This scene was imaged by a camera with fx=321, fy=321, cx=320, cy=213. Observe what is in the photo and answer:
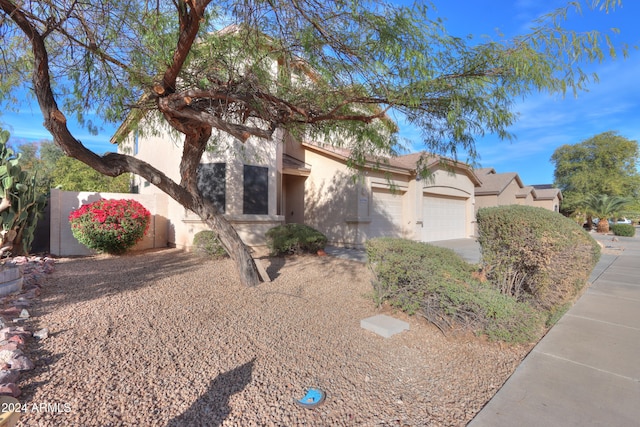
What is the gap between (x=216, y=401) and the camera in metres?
2.70

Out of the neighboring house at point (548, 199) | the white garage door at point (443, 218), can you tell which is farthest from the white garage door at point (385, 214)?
the neighboring house at point (548, 199)

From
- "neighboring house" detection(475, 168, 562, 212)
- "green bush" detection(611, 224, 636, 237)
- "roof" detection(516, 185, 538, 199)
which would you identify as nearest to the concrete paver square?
"neighboring house" detection(475, 168, 562, 212)

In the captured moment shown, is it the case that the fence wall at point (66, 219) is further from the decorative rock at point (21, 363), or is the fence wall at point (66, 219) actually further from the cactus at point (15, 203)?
the decorative rock at point (21, 363)

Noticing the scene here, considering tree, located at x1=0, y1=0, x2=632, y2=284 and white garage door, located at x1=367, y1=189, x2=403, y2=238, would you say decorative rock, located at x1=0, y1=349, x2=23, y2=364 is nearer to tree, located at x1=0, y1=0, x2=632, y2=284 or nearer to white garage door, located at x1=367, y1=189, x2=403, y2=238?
tree, located at x1=0, y1=0, x2=632, y2=284

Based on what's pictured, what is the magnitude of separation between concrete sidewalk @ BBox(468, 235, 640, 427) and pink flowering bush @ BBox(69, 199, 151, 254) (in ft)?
30.5

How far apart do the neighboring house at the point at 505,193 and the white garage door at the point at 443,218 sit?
2682 millimetres

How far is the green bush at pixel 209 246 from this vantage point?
27.4 ft

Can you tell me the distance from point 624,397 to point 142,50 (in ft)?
25.2

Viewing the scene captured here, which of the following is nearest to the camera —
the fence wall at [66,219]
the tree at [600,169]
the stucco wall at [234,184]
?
the fence wall at [66,219]

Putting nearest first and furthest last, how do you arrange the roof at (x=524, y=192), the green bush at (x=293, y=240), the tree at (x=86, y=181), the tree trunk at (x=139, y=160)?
the tree trunk at (x=139, y=160), the green bush at (x=293, y=240), the tree at (x=86, y=181), the roof at (x=524, y=192)

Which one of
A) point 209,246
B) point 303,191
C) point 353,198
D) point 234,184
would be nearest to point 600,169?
point 353,198

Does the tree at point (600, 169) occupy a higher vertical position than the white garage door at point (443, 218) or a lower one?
higher

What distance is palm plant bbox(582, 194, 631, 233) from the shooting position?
25.2 meters

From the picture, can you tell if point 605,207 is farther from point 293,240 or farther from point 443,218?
point 293,240
